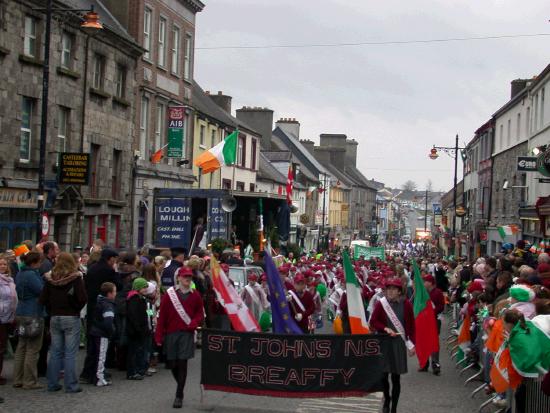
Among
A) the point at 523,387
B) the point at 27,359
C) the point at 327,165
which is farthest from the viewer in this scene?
the point at 327,165

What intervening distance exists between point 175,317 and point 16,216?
531 inches

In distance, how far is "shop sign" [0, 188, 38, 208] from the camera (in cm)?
2239

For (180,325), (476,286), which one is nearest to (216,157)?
(476,286)

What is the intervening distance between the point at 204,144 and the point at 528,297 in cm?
3157

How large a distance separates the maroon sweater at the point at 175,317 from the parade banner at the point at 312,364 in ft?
2.60

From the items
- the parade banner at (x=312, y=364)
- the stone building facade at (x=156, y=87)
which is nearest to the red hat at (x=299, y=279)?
the parade banner at (x=312, y=364)

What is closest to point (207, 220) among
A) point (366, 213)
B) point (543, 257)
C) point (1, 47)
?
point (1, 47)

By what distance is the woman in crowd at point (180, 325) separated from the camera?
35.3 ft

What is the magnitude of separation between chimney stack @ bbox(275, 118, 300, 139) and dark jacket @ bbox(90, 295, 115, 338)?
225 ft

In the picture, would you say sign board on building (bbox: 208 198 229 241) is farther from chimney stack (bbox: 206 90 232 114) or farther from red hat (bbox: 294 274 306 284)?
chimney stack (bbox: 206 90 232 114)

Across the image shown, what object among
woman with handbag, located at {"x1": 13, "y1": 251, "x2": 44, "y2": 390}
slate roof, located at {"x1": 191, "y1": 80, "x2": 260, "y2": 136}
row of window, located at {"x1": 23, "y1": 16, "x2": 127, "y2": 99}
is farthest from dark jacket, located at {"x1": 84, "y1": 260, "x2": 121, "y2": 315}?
slate roof, located at {"x1": 191, "y1": 80, "x2": 260, "y2": 136}

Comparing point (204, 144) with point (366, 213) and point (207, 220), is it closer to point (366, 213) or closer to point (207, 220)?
point (207, 220)

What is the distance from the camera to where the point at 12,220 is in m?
22.9

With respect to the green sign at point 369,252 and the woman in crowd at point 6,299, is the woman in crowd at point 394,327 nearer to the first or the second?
the woman in crowd at point 6,299
